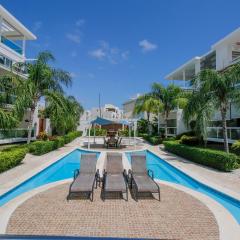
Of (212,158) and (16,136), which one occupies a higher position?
(16,136)

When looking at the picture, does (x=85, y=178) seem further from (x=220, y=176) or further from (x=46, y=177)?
(x=220, y=176)

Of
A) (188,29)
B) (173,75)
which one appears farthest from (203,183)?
(173,75)

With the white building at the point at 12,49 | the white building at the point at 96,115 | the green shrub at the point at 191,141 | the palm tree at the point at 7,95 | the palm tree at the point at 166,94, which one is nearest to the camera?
the palm tree at the point at 7,95

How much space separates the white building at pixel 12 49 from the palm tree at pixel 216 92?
1365 cm

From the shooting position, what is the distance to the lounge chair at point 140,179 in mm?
7491

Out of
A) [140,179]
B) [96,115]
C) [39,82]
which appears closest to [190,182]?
[140,179]

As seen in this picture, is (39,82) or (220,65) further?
(220,65)

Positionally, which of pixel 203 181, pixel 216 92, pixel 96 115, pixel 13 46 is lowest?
pixel 203 181

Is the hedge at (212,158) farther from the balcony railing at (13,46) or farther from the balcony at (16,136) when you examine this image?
the balcony railing at (13,46)

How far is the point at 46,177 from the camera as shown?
436 inches

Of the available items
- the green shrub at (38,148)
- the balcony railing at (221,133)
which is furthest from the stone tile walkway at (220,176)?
the green shrub at (38,148)

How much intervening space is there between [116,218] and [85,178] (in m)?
3.02

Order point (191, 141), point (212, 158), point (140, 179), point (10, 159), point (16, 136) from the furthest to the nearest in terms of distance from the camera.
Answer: point (16, 136)
point (191, 141)
point (212, 158)
point (10, 159)
point (140, 179)

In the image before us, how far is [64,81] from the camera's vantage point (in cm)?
1953
